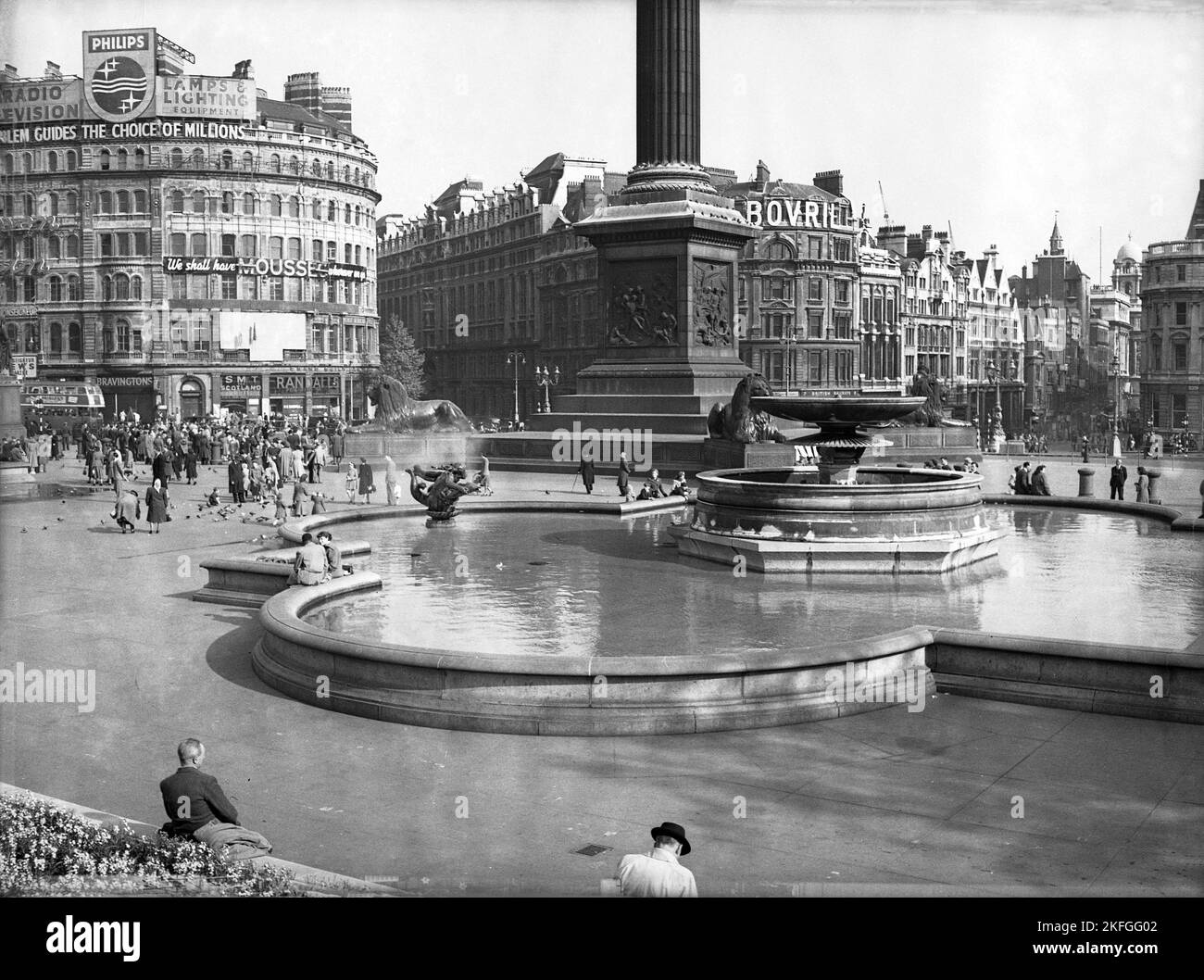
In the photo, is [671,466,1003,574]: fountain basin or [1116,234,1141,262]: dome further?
[1116,234,1141,262]: dome

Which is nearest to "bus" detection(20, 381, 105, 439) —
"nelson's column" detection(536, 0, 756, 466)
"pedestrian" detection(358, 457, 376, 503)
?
"nelson's column" detection(536, 0, 756, 466)

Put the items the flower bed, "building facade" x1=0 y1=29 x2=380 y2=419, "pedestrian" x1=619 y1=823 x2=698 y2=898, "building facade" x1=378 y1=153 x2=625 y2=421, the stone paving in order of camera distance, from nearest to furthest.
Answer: "pedestrian" x1=619 y1=823 x2=698 y2=898, the flower bed, the stone paving, "building facade" x1=0 y1=29 x2=380 y2=419, "building facade" x1=378 y1=153 x2=625 y2=421

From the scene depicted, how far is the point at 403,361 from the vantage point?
3829 inches

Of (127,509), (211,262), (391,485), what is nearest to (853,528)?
(391,485)

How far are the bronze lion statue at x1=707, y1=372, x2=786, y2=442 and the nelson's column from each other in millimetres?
2288

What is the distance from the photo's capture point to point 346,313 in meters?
89.8

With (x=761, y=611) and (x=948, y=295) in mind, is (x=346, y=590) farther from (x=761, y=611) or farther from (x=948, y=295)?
(x=948, y=295)

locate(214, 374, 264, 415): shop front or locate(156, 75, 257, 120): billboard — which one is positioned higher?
locate(156, 75, 257, 120): billboard

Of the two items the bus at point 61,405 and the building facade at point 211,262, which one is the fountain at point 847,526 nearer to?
the bus at point 61,405

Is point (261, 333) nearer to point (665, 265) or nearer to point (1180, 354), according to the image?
point (665, 265)

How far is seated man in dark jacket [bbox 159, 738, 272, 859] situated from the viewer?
297 inches

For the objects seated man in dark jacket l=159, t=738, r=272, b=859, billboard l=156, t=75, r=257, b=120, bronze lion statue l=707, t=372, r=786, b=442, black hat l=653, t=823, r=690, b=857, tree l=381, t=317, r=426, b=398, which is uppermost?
billboard l=156, t=75, r=257, b=120

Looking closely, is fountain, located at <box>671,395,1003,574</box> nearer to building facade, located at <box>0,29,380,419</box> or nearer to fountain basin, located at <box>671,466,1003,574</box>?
fountain basin, located at <box>671,466,1003,574</box>

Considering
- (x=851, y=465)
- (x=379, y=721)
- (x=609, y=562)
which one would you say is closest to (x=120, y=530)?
(x=609, y=562)
